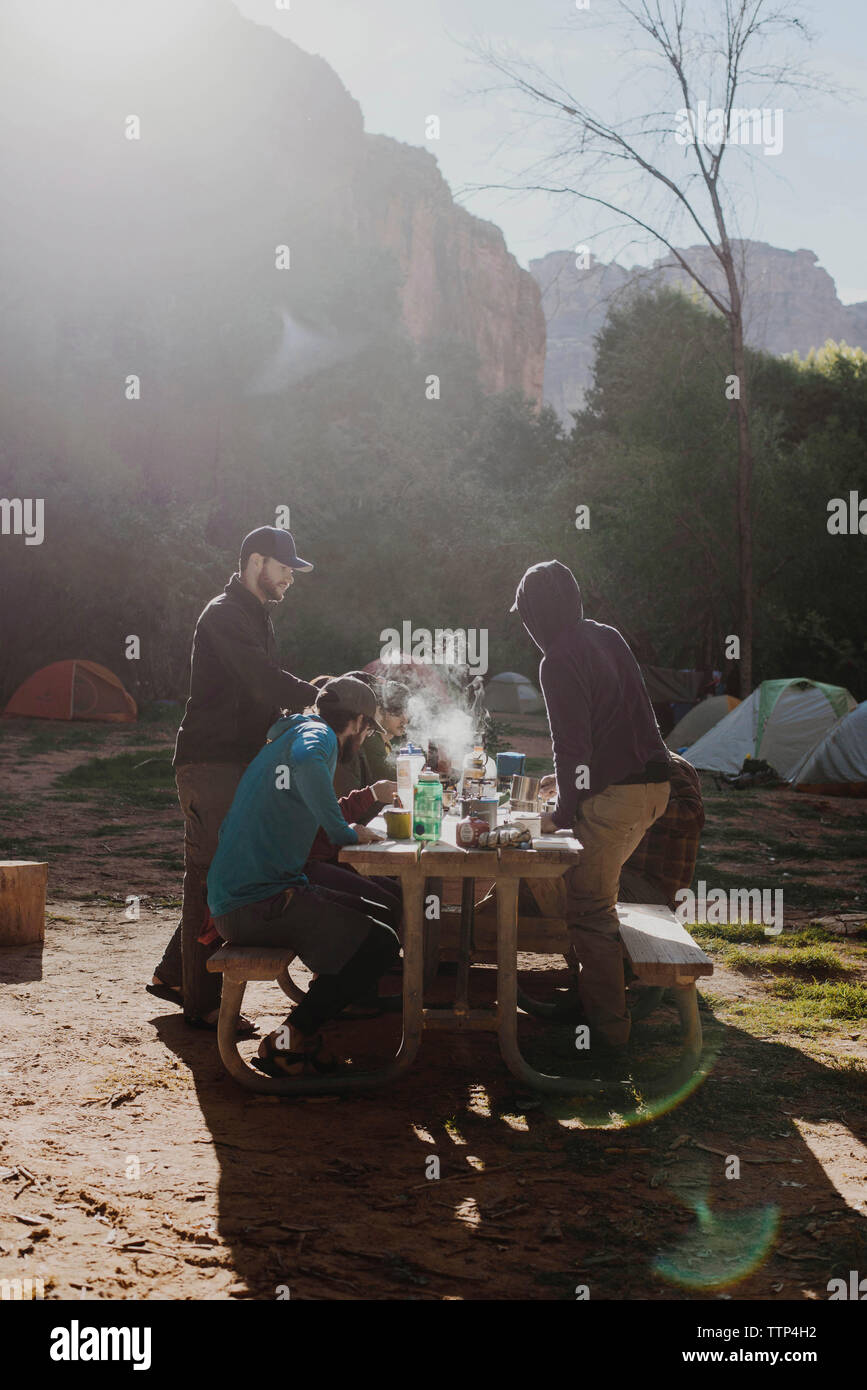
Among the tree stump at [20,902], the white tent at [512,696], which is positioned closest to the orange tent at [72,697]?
the white tent at [512,696]

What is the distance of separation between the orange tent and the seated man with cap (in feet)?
60.8

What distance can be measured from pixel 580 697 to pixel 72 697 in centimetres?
1917

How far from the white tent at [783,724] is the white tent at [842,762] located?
0.40 meters

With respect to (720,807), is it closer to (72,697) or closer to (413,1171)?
(413,1171)

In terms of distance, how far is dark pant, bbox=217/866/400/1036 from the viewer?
3852 mm

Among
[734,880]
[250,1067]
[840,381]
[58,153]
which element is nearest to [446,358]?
[58,153]

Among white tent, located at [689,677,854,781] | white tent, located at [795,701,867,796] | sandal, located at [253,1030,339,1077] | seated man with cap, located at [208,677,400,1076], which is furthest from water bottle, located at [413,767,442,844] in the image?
white tent, located at [689,677,854,781]

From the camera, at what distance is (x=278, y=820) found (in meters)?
3.92

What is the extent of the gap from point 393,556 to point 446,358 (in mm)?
25862

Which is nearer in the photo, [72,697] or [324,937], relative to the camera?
[324,937]

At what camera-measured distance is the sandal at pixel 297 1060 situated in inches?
157

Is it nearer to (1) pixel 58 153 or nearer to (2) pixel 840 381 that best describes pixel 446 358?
(1) pixel 58 153

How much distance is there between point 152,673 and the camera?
2569 centimetres

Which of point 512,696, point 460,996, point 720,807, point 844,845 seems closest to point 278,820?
point 460,996
